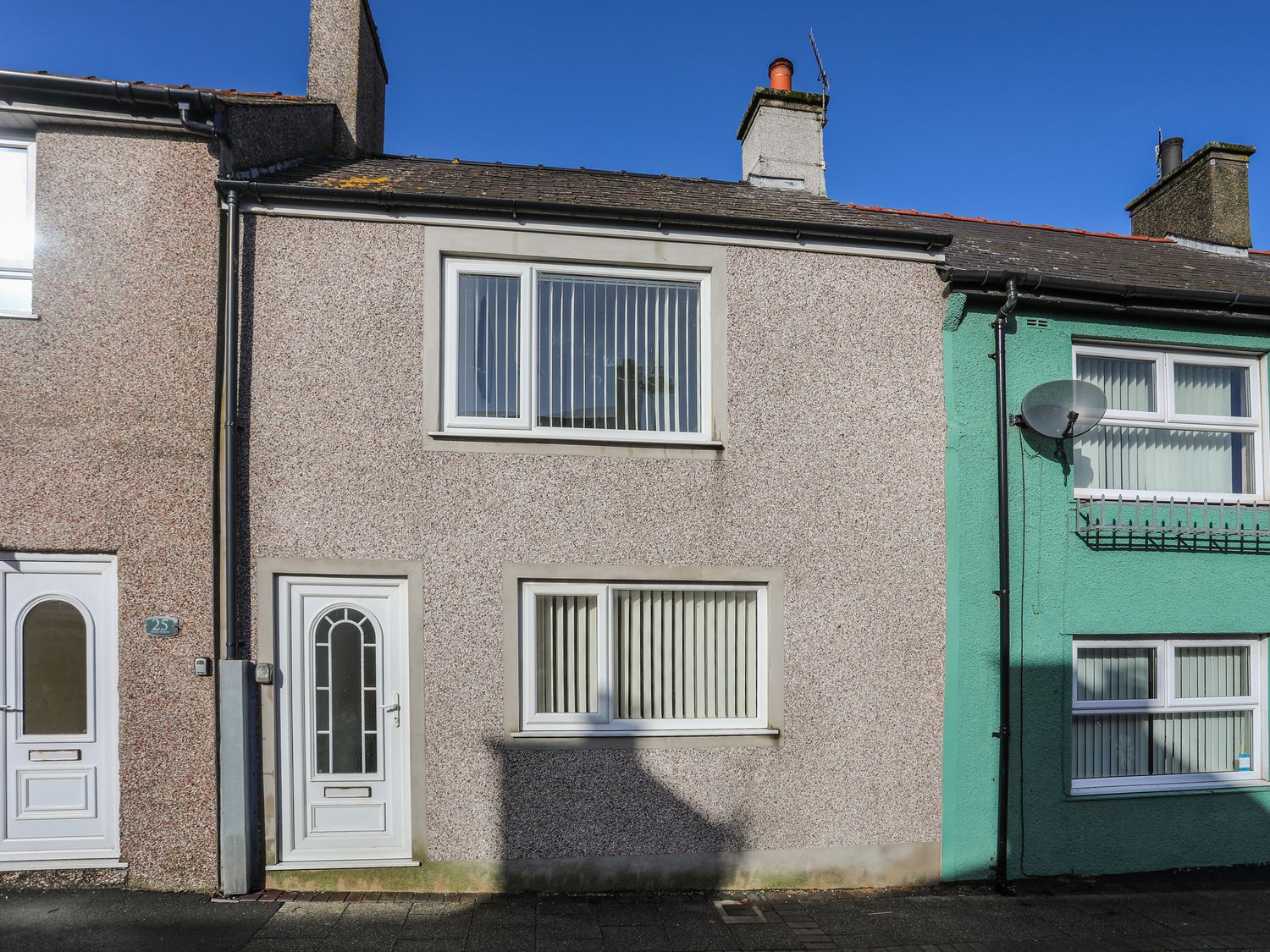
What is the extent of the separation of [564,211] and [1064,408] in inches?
172

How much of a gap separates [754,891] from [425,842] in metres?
2.50

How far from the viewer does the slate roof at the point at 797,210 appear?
6.27m

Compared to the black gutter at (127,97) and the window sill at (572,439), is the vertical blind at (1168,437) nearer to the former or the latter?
the window sill at (572,439)

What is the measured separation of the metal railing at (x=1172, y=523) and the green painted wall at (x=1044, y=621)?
0.32 feet

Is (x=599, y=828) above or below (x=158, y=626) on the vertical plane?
below

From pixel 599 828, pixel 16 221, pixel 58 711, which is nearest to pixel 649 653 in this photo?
pixel 599 828

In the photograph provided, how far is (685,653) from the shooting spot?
5973 mm

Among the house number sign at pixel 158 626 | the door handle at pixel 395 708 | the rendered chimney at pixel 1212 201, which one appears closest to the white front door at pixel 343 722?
the door handle at pixel 395 708

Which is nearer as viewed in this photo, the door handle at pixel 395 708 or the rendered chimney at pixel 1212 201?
the door handle at pixel 395 708

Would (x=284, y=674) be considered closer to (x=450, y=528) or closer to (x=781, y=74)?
(x=450, y=528)

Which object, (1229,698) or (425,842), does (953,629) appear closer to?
(1229,698)

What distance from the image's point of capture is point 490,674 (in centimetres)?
562

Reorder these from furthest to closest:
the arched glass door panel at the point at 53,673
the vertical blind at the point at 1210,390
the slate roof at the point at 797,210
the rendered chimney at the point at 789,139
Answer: the rendered chimney at the point at 789,139, the vertical blind at the point at 1210,390, the slate roof at the point at 797,210, the arched glass door panel at the point at 53,673

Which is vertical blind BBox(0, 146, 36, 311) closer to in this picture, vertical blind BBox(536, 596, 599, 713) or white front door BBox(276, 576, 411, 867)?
white front door BBox(276, 576, 411, 867)
